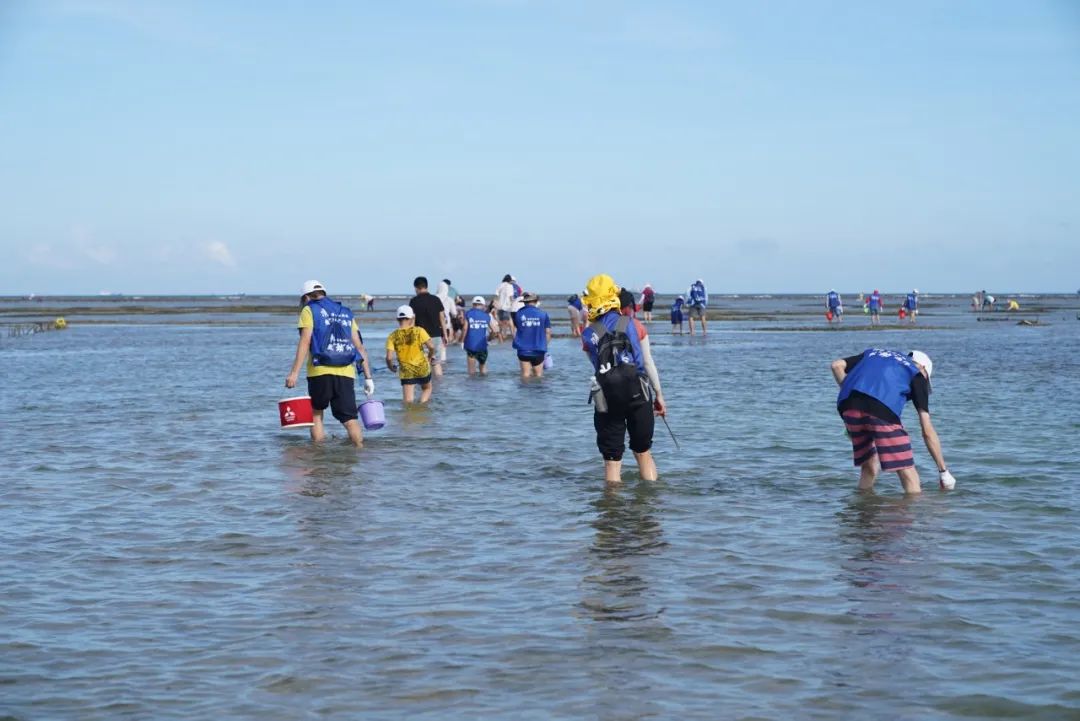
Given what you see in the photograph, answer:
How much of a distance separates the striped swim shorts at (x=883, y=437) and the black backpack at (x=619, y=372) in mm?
1690

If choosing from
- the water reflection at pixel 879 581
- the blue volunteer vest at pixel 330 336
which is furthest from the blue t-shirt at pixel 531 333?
the water reflection at pixel 879 581

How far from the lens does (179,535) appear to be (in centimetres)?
863

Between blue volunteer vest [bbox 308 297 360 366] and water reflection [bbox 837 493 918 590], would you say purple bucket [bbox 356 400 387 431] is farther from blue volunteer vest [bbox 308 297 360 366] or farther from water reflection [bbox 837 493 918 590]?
water reflection [bbox 837 493 918 590]

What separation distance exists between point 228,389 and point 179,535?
44.7 feet

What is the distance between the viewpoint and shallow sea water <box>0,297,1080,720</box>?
5.38m

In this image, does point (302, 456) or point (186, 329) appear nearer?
point (302, 456)

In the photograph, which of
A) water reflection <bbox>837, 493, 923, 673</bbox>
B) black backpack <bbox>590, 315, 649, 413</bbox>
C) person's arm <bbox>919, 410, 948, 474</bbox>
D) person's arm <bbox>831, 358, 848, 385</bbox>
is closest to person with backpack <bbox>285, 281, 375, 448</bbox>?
black backpack <bbox>590, 315, 649, 413</bbox>

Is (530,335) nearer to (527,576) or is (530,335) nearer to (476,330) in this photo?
(476,330)

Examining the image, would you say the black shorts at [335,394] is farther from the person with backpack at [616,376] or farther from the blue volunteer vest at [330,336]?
the person with backpack at [616,376]

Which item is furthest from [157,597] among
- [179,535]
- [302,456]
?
[302,456]

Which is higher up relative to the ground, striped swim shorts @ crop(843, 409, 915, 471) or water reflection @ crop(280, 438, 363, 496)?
striped swim shorts @ crop(843, 409, 915, 471)

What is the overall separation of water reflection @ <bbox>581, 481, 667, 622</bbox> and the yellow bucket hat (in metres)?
1.58

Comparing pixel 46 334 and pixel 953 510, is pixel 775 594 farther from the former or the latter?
pixel 46 334

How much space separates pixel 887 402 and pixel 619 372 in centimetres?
210
